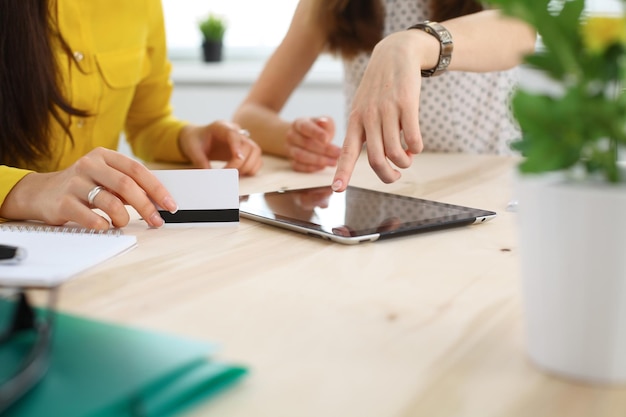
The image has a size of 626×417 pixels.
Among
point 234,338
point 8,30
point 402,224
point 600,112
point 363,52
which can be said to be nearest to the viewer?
point 600,112

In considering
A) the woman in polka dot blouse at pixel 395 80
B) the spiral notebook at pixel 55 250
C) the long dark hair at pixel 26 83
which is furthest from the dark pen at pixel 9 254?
the long dark hair at pixel 26 83

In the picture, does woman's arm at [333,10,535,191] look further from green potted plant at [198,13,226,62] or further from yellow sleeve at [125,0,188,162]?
green potted plant at [198,13,226,62]

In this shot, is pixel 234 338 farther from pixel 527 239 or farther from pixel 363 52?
pixel 363 52

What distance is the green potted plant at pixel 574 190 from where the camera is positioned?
41 cm

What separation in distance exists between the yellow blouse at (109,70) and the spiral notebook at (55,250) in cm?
62

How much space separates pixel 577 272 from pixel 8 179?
2.46ft

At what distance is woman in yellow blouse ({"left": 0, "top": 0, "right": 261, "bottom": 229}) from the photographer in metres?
1.25

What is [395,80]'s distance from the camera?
1011 mm

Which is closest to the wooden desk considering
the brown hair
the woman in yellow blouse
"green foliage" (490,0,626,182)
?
"green foliage" (490,0,626,182)

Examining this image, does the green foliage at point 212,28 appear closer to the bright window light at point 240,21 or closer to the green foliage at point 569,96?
the bright window light at point 240,21

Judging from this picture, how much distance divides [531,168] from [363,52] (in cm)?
142

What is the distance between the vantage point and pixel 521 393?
1.47 feet

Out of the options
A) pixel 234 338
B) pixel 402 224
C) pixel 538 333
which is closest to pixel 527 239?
pixel 538 333

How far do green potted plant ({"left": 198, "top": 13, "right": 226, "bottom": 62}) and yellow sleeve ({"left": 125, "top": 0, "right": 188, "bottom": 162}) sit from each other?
1.72 meters
